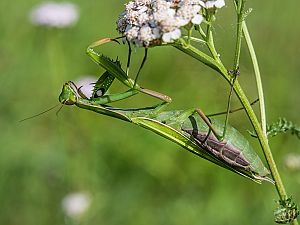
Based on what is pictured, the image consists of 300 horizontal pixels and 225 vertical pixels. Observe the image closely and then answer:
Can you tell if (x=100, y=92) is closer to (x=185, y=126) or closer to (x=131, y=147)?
(x=185, y=126)

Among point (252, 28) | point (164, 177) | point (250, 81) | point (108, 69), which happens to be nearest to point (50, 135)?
point (164, 177)

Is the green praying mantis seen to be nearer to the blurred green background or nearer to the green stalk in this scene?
the green stalk

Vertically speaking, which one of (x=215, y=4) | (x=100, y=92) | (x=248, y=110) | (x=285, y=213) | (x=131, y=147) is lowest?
(x=131, y=147)

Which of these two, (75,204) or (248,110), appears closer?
(248,110)

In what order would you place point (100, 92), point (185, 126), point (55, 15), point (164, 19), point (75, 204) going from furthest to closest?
point (55, 15) < point (75, 204) < point (100, 92) < point (185, 126) < point (164, 19)

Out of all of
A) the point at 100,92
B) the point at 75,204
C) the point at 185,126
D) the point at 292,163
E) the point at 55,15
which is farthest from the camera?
the point at 55,15

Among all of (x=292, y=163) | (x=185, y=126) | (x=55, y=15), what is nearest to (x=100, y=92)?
(x=185, y=126)

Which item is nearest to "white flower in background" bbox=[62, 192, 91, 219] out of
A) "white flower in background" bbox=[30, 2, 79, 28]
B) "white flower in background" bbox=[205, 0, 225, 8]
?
"white flower in background" bbox=[30, 2, 79, 28]

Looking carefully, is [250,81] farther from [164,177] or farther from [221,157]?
[221,157]

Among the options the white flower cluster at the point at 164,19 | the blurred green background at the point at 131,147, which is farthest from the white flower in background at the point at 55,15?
the white flower cluster at the point at 164,19
